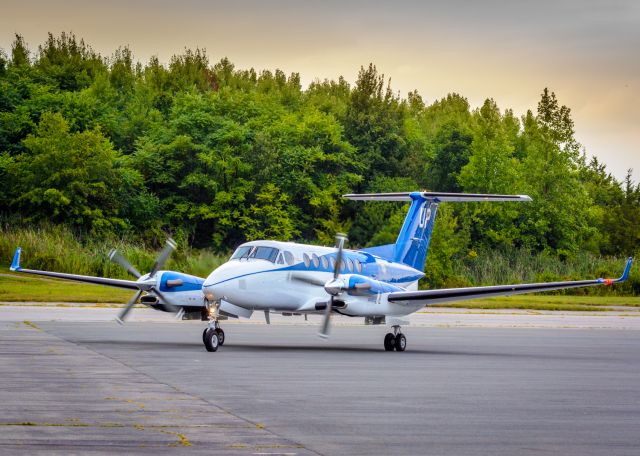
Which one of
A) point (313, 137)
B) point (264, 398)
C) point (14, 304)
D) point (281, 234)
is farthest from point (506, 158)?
point (264, 398)

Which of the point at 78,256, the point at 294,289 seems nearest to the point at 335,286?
the point at 294,289

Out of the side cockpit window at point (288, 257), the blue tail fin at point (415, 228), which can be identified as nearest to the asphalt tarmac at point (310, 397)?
the side cockpit window at point (288, 257)

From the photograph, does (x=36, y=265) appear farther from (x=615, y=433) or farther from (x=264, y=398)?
(x=615, y=433)

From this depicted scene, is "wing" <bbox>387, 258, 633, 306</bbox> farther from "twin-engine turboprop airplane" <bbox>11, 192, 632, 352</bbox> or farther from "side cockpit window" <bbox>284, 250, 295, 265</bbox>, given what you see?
"side cockpit window" <bbox>284, 250, 295, 265</bbox>

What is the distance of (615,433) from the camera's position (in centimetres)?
1477

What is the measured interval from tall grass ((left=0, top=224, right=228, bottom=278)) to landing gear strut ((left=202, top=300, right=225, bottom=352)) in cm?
3126

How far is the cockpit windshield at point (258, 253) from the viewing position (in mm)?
31078

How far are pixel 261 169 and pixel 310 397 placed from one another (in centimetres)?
7166

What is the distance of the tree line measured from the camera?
268ft

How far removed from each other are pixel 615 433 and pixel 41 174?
71340 mm

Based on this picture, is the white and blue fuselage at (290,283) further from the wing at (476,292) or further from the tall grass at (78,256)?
the tall grass at (78,256)

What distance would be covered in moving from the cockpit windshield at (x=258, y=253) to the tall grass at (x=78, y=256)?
99.0 feet

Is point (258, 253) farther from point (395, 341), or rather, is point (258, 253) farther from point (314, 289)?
point (395, 341)

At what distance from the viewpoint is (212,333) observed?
2905 cm
